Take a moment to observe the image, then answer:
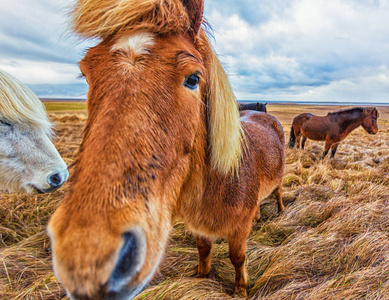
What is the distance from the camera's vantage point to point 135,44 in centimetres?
109

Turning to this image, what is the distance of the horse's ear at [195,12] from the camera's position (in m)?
1.32

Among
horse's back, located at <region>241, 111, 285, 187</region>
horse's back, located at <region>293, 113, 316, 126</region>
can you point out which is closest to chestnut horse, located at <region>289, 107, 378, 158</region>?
horse's back, located at <region>293, 113, 316, 126</region>

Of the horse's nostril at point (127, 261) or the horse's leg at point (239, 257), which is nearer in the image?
the horse's nostril at point (127, 261)

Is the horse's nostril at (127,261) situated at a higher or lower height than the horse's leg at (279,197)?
higher

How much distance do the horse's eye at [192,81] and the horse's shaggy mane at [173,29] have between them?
30cm

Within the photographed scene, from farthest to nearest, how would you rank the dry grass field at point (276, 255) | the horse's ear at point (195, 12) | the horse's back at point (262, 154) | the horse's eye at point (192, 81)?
the horse's back at point (262, 154), the dry grass field at point (276, 255), the horse's ear at point (195, 12), the horse's eye at point (192, 81)

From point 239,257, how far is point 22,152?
2780 mm

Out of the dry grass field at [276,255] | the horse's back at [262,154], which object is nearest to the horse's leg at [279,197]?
the dry grass field at [276,255]

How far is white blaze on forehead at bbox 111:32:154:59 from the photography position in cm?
107

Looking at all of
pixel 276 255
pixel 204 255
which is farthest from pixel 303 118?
pixel 204 255

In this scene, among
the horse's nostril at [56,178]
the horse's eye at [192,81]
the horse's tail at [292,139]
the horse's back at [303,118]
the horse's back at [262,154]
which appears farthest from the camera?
the horse's tail at [292,139]

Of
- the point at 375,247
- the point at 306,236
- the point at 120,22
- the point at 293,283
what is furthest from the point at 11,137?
the point at 375,247

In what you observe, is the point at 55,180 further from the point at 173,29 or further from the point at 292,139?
the point at 292,139

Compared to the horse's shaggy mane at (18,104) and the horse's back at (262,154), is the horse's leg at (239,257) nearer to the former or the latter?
the horse's back at (262,154)
